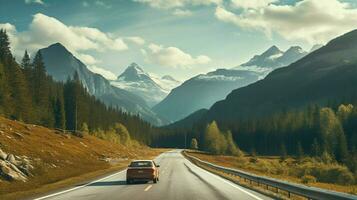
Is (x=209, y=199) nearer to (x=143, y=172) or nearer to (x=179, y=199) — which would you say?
(x=179, y=199)

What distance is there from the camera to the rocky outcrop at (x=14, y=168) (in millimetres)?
36406

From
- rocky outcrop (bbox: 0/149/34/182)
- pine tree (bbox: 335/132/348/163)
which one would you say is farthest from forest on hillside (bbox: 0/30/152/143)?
pine tree (bbox: 335/132/348/163)

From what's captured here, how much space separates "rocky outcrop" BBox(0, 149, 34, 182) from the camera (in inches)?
1433

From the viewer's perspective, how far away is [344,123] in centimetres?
12088

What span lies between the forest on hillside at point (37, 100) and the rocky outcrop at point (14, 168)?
43063 mm

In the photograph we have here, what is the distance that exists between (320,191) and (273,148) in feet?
468

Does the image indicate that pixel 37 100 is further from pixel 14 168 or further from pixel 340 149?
pixel 14 168

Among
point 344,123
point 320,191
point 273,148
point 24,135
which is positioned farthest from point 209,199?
point 273,148

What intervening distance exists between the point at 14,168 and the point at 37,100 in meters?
68.9

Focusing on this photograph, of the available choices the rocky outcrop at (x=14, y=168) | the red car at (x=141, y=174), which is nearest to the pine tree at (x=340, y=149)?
the rocky outcrop at (x=14, y=168)

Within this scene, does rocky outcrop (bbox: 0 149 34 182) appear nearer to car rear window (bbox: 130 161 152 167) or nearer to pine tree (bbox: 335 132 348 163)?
car rear window (bbox: 130 161 152 167)

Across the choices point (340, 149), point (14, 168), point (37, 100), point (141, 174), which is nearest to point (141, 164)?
point (141, 174)

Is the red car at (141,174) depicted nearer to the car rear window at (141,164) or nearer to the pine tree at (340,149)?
the car rear window at (141,164)

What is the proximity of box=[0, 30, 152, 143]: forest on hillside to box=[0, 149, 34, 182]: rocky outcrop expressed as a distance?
43.1 meters
